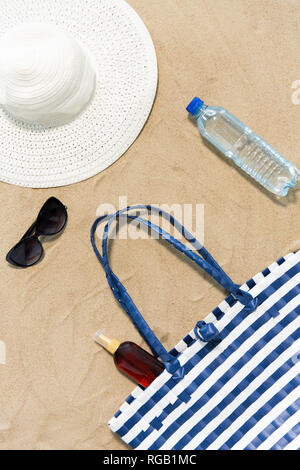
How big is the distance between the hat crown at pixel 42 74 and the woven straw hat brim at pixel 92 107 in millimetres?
44

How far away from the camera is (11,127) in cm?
114

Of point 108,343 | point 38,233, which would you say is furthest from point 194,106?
point 108,343

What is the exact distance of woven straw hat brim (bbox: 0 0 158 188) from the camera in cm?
114

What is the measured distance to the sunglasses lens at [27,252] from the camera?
1.16m

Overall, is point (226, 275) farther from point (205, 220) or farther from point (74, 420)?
point (74, 420)

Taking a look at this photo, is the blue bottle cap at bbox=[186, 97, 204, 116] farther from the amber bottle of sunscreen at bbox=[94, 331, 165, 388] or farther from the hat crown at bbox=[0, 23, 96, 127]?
the amber bottle of sunscreen at bbox=[94, 331, 165, 388]

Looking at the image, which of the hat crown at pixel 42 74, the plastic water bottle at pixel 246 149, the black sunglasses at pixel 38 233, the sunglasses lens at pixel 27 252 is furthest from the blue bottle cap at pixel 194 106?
the sunglasses lens at pixel 27 252

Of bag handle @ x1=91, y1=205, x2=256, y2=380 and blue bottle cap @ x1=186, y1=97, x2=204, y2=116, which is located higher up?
blue bottle cap @ x1=186, y1=97, x2=204, y2=116

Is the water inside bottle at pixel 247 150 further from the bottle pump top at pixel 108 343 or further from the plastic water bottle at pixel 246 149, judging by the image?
the bottle pump top at pixel 108 343

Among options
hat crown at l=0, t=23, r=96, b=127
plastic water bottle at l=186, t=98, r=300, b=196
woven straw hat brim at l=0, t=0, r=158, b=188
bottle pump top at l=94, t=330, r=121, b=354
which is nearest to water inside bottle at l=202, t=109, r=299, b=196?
plastic water bottle at l=186, t=98, r=300, b=196

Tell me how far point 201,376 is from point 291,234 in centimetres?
45

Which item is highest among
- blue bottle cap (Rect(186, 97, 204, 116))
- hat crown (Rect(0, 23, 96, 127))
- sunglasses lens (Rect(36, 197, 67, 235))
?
blue bottle cap (Rect(186, 97, 204, 116))

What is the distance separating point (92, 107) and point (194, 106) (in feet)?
0.89

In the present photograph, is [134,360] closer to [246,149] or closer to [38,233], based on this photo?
[38,233]
